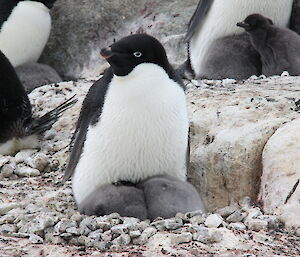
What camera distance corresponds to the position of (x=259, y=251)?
117 inches

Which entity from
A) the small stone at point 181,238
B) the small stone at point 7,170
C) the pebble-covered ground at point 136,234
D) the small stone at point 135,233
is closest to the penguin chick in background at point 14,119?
the small stone at point 7,170

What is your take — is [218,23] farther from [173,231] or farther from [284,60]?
[173,231]

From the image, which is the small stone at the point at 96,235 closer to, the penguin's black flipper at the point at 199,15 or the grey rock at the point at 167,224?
the grey rock at the point at 167,224

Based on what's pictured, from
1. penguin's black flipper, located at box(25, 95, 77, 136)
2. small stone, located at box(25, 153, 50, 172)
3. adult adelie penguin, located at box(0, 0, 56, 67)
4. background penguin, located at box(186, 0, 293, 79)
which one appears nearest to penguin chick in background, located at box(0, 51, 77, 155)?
penguin's black flipper, located at box(25, 95, 77, 136)

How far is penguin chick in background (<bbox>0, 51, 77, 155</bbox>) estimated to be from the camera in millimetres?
4898

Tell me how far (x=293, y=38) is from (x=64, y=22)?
8.39 feet

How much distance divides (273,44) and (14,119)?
170cm

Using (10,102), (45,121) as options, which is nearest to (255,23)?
(45,121)

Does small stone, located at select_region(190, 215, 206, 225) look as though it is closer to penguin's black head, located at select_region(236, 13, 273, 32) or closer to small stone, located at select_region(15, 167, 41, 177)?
small stone, located at select_region(15, 167, 41, 177)

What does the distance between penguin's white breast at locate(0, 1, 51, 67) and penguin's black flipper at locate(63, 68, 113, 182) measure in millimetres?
2847

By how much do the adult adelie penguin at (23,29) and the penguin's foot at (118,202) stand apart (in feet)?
10.9

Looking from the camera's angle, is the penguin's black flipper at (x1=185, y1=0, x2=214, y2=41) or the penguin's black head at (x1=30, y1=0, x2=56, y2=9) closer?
the penguin's black flipper at (x1=185, y1=0, x2=214, y2=41)

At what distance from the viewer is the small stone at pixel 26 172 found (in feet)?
14.5

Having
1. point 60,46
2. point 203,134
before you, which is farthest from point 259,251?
point 60,46
